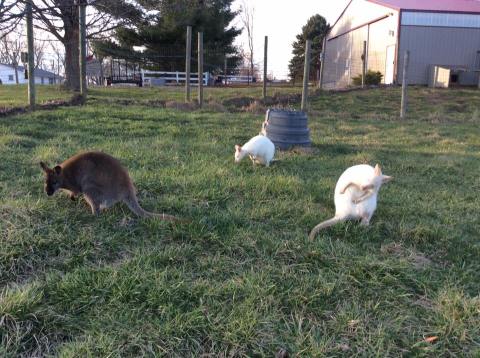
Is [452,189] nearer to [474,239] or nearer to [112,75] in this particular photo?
[474,239]

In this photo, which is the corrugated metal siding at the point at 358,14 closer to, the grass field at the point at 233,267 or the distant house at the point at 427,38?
the distant house at the point at 427,38

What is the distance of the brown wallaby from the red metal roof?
83.0 ft

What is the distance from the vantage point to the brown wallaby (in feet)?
11.6

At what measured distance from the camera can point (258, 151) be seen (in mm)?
5645

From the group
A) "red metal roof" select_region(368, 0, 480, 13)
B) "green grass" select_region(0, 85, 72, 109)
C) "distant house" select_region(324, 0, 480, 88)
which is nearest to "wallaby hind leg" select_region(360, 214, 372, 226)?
"green grass" select_region(0, 85, 72, 109)

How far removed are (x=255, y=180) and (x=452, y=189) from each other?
2425mm

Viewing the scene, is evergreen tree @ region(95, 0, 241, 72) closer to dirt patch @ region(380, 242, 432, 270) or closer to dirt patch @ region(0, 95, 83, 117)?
dirt patch @ region(0, 95, 83, 117)

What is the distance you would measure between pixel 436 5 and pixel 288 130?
24349 millimetres

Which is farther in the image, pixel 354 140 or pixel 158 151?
pixel 354 140

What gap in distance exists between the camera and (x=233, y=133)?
8.12m

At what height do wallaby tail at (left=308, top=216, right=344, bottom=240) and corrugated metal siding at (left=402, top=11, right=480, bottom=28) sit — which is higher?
corrugated metal siding at (left=402, top=11, right=480, bottom=28)

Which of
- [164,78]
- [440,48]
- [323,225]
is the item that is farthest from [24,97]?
[440,48]

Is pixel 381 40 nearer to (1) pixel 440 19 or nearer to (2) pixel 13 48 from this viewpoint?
(1) pixel 440 19

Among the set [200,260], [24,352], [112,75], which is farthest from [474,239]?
[112,75]
